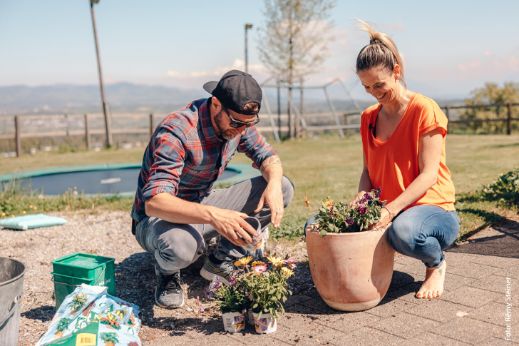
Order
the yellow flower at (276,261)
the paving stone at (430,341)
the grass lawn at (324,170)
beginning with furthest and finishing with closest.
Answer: the grass lawn at (324,170), the yellow flower at (276,261), the paving stone at (430,341)

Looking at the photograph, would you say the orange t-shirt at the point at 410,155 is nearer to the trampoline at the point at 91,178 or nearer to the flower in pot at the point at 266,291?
the flower in pot at the point at 266,291

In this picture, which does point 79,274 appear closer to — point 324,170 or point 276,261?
point 276,261

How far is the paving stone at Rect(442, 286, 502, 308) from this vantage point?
288 centimetres

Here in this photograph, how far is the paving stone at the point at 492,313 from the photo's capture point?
263 cm

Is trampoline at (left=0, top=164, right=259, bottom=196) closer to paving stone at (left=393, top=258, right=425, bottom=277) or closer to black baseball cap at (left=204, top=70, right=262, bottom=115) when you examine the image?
paving stone at (left=393, top=258, right=425, bottom=277)

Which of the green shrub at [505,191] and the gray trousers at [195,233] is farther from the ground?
the gray trousers at [195,233]

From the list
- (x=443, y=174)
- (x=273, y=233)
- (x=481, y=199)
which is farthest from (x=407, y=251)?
(x=481, y=199)

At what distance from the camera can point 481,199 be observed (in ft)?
16.7

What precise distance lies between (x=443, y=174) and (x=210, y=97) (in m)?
1.29

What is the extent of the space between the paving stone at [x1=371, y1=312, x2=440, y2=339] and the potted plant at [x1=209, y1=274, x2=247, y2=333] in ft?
1.97

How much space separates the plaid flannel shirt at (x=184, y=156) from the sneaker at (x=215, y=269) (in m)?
0.37

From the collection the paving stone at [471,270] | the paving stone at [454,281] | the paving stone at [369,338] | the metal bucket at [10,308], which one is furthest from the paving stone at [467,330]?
the metal bucket at [10,308]

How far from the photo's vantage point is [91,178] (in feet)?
35.4

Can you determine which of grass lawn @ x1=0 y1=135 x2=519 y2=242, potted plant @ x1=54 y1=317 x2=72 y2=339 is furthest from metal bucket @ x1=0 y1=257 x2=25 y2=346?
grass lawn @ x1=0 y1=135 x2=519 y2=242
